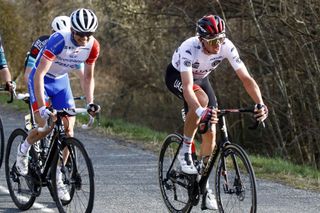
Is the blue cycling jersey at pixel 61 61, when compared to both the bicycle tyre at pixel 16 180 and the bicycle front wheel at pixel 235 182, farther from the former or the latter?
the bicycle front wheel at pixel 235 182

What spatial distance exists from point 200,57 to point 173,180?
136 cm

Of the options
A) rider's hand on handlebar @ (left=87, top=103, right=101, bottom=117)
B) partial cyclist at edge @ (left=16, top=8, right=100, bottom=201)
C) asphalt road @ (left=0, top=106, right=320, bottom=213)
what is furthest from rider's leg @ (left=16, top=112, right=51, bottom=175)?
rider's hand on handlebar @ (left=87, top=103, right=101, bottom=117)

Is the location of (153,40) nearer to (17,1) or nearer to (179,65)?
(17,1)

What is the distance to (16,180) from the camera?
7.44 metres

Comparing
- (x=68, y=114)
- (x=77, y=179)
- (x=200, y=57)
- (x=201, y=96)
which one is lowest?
(x=77, y=179)

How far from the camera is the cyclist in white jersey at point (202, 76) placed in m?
6.28

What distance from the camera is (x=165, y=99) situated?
79.6 feet

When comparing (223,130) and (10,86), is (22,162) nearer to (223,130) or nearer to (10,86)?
(10,86)

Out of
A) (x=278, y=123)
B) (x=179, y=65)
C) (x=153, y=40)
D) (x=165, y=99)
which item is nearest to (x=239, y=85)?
(x=278, y=123)

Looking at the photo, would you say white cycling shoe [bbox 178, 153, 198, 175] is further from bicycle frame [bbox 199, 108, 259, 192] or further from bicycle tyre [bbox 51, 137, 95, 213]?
bicycle tyre [bbox 51, 137, 95, 213]

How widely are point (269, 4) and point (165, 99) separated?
372 inches

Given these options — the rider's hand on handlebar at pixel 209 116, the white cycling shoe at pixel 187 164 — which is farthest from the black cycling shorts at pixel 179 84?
the rider's hand on handlebar at pixel 209 116

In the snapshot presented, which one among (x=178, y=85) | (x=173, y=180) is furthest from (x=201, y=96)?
(x=173, y=180)

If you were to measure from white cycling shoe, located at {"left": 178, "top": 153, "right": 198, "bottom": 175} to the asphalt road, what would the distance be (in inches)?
28.6
